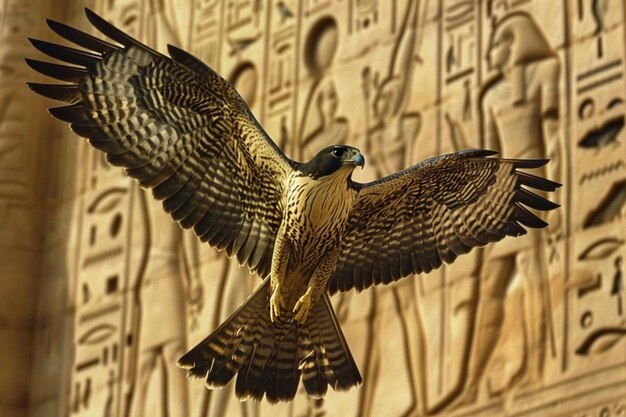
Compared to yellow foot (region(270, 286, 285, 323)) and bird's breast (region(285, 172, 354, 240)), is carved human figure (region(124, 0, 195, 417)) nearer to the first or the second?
yellow foot (region(270, 286, 285, 323))

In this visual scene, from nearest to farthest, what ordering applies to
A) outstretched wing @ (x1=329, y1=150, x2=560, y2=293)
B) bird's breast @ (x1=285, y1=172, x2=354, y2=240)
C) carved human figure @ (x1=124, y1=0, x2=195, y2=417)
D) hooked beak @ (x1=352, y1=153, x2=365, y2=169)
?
hooked beak @ (x1=352, y1=153, x2=365, y2=169), bird's breast @ (x1=285, y1=172, x2=354, y2=240), outstretched wing @ (x1=329, y1=150, x2=560, y2=293), carved human figure @ (x1=124, y1=0, x2=195, y2=417)

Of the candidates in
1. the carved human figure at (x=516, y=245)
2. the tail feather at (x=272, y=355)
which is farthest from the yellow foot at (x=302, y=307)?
the carved human figure at (x=516, y=245)

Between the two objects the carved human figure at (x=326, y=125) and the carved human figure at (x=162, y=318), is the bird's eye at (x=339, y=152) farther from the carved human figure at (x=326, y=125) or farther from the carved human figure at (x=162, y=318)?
the carved human figure at (x=162, y=318)

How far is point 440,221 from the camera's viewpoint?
756 centimetres

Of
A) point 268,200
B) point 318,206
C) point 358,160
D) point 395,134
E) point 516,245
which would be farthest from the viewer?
point 395,134

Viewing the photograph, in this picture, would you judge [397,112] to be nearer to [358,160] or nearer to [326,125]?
[326,125]

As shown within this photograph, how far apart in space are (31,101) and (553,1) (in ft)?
16.3

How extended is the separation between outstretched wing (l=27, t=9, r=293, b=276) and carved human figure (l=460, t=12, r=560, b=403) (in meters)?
4.03

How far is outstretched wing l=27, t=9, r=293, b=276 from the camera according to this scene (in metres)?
7.11

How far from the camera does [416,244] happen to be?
752cm

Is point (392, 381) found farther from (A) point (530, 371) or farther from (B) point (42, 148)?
(B) point (42, 148)

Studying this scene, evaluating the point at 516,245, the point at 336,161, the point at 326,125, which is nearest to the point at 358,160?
the point at 336,161

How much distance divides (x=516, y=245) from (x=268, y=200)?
429cm

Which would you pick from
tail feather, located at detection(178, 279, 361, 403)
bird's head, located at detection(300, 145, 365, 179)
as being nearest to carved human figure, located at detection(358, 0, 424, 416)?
tail feather, located at detection(178, 279, 361, 403)
